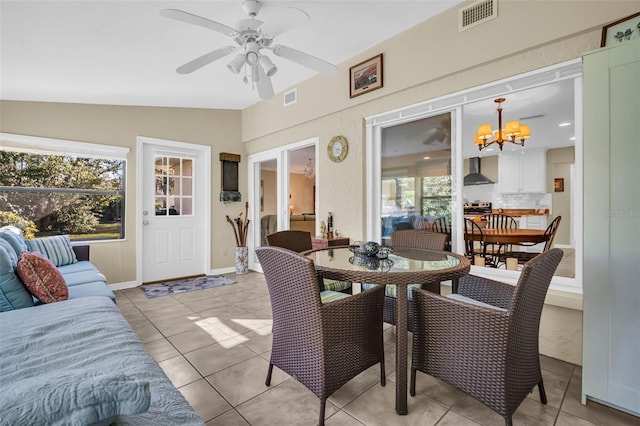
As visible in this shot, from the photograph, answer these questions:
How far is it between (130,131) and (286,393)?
4.21 m

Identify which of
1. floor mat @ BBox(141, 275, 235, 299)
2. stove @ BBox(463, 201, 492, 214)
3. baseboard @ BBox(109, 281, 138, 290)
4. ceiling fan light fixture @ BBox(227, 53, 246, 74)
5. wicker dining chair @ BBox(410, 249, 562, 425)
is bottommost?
floor mat @ BBox(141, 275, 235, 299)

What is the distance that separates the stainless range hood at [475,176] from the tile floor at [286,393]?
5938mm

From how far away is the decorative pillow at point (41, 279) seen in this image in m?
2.02

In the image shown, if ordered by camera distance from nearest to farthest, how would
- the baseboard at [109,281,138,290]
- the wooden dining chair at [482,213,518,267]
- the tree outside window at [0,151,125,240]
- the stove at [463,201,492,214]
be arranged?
the tree outside window at [0,151,125,240]
the wooden dining chair at [482,213,518,267]
the baseboard at [109,281,138,290]
the stove at [463,201,492,214]

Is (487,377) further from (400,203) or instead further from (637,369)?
(400,203)

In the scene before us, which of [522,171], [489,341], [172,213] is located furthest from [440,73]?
[522,171]

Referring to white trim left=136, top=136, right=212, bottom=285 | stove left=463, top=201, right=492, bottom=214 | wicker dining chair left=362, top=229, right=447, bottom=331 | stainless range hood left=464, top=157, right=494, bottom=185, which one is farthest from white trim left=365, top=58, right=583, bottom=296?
stainless range hood left=464, top=157, right=494, bottom=185

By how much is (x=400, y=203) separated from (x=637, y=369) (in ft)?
7.14

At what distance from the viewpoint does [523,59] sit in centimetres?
240

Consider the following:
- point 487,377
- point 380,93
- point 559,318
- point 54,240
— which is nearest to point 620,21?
point 380,93

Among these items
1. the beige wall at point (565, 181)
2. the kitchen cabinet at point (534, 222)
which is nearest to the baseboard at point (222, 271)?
the kitchen cabinet at point (534, 222)

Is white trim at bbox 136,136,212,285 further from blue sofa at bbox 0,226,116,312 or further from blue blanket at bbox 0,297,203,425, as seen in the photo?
blue blanket at bbox 0,297,203,425

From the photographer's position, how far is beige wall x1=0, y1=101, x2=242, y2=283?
3.77 metres

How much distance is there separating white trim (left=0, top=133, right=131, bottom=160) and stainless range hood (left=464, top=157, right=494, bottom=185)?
7.23m
